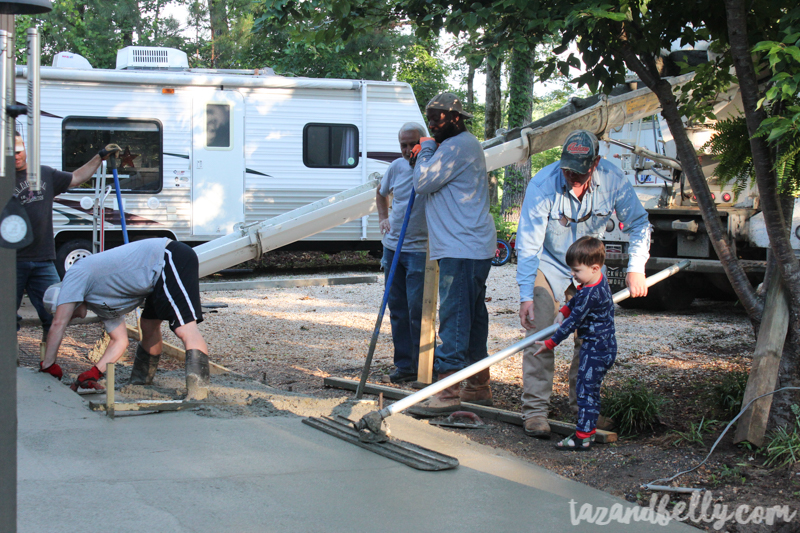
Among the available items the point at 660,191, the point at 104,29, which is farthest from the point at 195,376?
the point at 104,29

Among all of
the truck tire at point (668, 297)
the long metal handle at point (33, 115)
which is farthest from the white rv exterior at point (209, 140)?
the long metal handle at point (33, 115)

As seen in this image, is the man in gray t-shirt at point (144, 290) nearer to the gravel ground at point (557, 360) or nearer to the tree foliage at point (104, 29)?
the gravel ground at point (557, 360)

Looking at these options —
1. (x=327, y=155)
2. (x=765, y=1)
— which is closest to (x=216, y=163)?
(x=327, y=155)

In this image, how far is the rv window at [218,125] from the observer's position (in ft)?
40.7

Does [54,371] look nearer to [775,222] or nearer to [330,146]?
[775,222]

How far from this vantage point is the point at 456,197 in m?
4.82

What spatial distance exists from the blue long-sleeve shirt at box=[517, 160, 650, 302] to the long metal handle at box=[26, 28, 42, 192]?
292 cm

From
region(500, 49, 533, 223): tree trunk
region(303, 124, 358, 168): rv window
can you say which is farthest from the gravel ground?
region(500, 49, 533, 223): tree trunk

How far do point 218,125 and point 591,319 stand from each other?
9696mm

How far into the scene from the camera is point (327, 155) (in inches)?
516

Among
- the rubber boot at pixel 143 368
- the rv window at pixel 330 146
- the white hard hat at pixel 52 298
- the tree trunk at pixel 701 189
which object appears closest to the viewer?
the tree trunk at pixel 701 189

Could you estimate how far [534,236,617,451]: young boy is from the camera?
4.00 meters

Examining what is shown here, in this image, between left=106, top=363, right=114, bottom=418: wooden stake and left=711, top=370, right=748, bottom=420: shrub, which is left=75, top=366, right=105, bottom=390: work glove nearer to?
left=106, top=363, right=114, bottom=418: wooden stake

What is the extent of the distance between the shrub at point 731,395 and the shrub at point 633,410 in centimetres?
35
